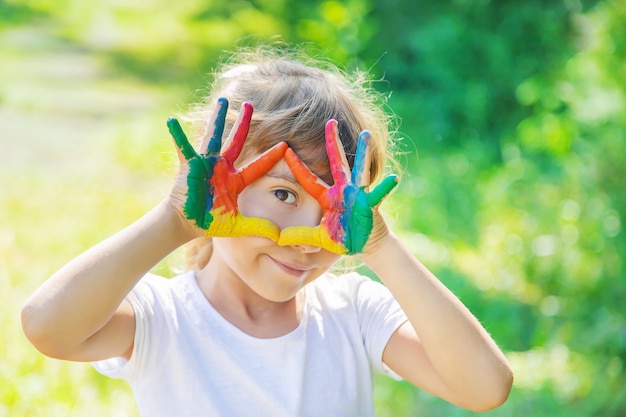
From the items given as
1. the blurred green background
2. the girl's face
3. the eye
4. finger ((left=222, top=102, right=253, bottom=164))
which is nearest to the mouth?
the girl's face

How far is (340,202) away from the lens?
1.58 m

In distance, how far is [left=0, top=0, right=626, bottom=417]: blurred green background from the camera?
2.98 metres

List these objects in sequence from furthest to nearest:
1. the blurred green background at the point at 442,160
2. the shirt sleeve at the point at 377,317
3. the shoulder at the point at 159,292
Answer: the blurred green background at the point at 442,160 → the shirt sleeve at the point at 377,317 → the shoulder at the point at 159,292

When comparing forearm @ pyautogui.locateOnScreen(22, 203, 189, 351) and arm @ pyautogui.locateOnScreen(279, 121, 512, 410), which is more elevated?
arm @ pyautogui.locateOnScreen(279, 121, 512, 410)

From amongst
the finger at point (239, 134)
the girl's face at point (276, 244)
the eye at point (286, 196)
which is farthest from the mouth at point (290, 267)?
the finger at point (239, 134)

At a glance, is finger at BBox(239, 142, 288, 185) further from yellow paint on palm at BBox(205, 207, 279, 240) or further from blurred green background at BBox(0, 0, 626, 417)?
blurred green background at BBox(0, 0, 626, 417)

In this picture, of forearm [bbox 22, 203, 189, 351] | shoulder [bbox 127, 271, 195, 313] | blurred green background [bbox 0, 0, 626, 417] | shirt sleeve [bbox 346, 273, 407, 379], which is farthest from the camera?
blurred green background [bbox 0, 0, 626, 417]

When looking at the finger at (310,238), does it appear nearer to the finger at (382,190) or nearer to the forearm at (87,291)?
the finger at (382,190)

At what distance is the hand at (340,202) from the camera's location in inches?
61.6

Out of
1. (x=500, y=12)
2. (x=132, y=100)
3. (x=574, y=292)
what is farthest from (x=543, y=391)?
(x=132, y=100)

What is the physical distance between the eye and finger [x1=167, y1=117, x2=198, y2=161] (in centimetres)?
20

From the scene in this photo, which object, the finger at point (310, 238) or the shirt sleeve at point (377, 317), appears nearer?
the finger at point (310, 238)

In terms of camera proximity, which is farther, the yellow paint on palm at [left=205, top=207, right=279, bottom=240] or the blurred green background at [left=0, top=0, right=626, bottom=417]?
the blurred green background at [left=0, top=0, right=626, bottom=417]

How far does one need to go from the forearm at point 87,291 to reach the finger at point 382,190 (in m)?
0.39
